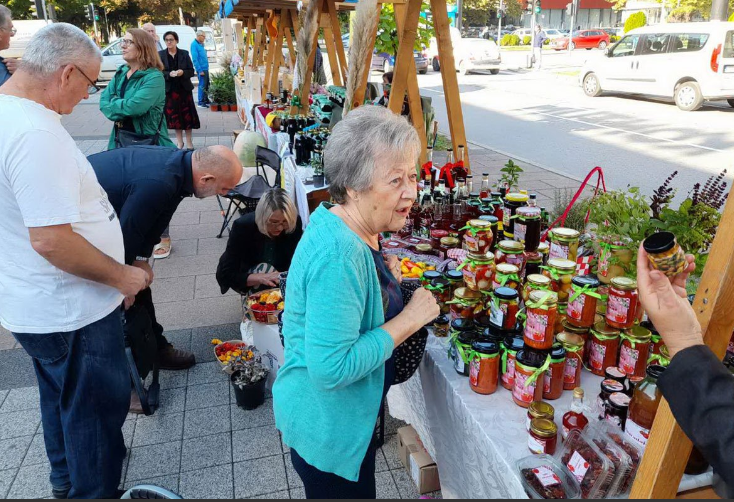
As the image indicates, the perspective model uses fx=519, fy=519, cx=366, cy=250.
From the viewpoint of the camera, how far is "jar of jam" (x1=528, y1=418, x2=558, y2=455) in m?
1.53

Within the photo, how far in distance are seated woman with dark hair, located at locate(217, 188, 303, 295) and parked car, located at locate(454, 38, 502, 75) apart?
20487 millimetres

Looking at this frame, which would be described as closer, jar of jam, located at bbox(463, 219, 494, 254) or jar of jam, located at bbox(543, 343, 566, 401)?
jar of jam, located at bbox(543, 343, 566, 401)

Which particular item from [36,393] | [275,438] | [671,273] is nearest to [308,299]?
[671,273]

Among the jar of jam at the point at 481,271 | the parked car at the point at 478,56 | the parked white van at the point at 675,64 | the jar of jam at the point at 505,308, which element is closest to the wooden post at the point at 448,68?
the jar of jam at the point at 481,271

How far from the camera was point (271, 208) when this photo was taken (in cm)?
354

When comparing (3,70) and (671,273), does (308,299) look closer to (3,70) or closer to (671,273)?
(671,273)

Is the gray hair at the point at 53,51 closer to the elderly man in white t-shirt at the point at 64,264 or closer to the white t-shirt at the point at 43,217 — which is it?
the elderly man in white t-shirt at the point at 64,264

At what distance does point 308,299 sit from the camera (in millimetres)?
1422

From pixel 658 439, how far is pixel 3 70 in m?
4.99

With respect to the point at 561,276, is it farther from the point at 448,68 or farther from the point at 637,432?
the point at 448,68

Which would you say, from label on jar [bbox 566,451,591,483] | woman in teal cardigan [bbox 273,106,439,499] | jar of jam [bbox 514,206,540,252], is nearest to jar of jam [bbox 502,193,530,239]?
jar of jam [bbox 514,206,540,252]

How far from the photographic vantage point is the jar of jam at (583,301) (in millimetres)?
1812

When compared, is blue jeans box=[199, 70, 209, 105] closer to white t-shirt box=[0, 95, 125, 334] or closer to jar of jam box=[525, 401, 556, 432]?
white t-shirt box=[0, 95, 125, 334]

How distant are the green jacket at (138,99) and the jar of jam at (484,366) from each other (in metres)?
4.08
